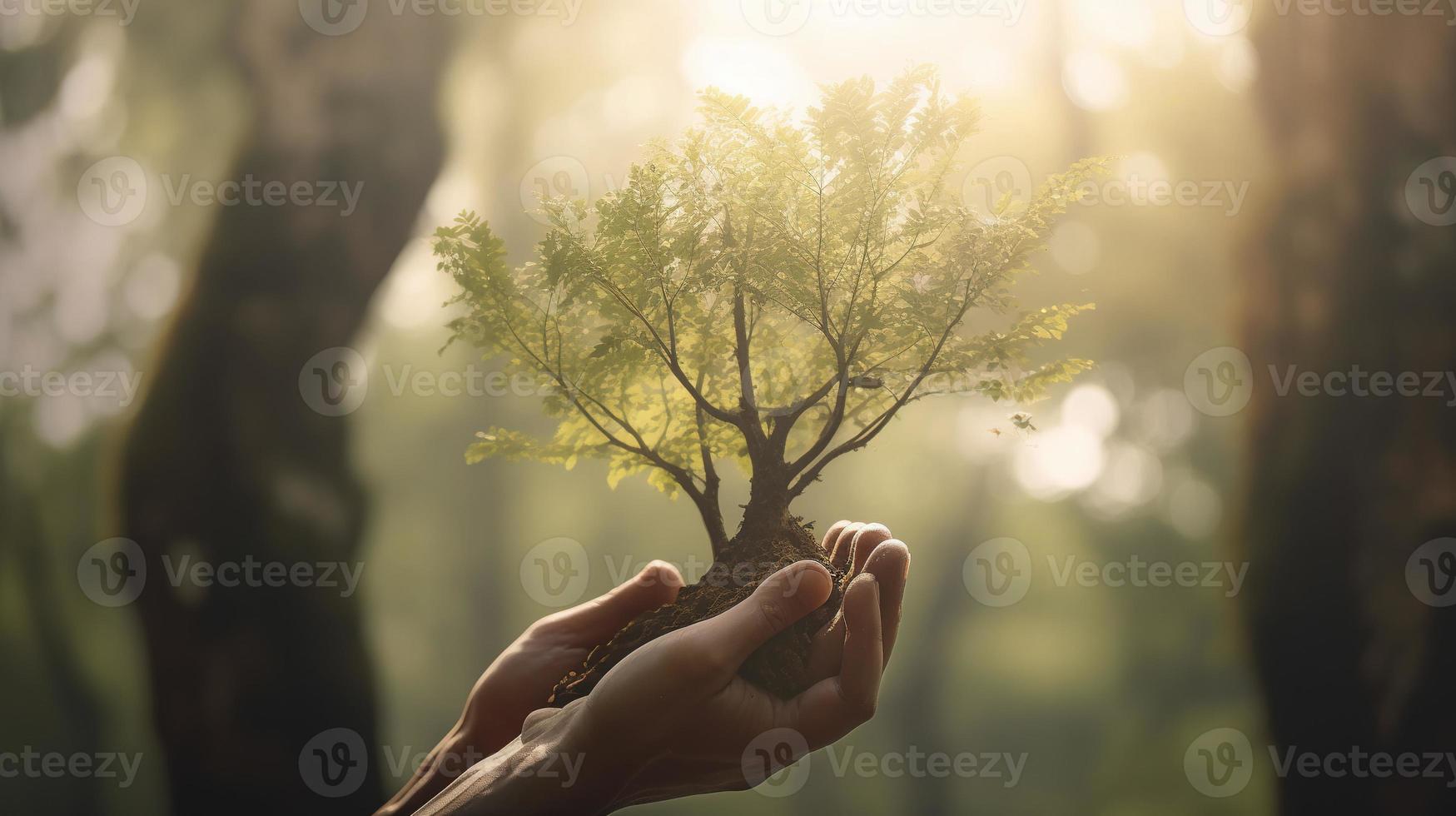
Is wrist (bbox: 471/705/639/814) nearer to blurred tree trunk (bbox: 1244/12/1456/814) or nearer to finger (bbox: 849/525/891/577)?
finger (bbox: 849/525/891/577)

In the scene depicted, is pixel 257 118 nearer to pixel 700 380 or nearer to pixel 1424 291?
pixel 700 380

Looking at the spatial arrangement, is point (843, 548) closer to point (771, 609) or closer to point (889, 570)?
point (889, 570)

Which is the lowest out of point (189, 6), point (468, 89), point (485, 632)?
point (485, 632)

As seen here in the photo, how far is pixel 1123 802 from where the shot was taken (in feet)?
19.1

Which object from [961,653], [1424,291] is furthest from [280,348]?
[1424,291]

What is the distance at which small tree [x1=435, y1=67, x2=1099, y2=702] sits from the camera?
90.1 inches

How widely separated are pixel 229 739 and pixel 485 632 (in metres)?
2.10

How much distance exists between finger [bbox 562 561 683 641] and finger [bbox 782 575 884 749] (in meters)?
0.93

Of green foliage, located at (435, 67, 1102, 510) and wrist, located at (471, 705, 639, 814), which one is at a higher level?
green foliage, located at (435, 67, 1102, 510)

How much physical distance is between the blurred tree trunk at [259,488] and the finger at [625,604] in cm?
202

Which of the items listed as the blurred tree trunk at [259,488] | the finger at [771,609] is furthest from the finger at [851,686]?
the blurred tree trunk at [259,488]

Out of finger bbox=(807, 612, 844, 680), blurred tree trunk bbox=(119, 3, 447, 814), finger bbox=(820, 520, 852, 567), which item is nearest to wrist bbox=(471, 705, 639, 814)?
finger bbox=(807, 612, 844, 680)

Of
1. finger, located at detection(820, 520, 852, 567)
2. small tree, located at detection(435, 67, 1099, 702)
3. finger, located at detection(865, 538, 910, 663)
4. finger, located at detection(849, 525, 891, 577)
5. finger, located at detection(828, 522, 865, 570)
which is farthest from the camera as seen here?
finger, located at detection(820, 520, 852, 567)

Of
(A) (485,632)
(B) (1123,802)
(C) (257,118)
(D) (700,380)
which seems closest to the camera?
(D) (700,380)
